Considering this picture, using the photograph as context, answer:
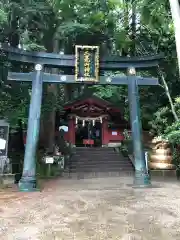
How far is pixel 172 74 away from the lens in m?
14.5

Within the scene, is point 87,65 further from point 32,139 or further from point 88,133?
point 88,133

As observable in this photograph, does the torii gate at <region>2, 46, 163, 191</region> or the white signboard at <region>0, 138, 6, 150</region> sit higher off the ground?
the torii gate at <region>2, 46, 163, 191</region>

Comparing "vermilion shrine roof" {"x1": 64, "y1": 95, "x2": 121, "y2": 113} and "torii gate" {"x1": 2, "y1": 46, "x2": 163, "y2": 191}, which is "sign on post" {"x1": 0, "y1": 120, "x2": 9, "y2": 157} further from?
"vermilion shrine roof" {"x1": 64, "y1": 95, "x2": 121, "y2": 113}

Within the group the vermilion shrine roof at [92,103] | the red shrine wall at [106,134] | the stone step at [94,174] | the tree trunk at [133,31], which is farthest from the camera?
the red shrine wall at [106,134]

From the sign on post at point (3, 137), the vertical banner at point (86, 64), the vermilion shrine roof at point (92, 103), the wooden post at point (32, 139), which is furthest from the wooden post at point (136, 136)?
the vermilion shrine roof at point (92, 103)

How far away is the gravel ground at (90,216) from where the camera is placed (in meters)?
4.44

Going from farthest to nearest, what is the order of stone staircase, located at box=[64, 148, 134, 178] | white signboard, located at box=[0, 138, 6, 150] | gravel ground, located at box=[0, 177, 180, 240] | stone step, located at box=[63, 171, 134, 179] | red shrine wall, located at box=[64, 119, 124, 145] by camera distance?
red shrine wall, located at box=[64, 119, 124, 145] < stone staircase, located at box=[64, 148, 134, 178] < stone step, located at box=[63, 171, 134, 179] < white signboard, located at box=[0, 138, 6, 150] < gravel ground, located at box=[0, 177, 180, 240]

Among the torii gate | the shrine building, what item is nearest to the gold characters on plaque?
the torii gate

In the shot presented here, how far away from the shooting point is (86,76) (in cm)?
1061

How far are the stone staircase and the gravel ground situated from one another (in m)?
5.63

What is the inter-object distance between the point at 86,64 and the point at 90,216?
636cm

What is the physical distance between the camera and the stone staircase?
45.8 feet

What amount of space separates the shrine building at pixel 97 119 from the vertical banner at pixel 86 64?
30.9 ft

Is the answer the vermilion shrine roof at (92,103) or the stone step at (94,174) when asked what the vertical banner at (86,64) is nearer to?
the stone step at (94,174)
